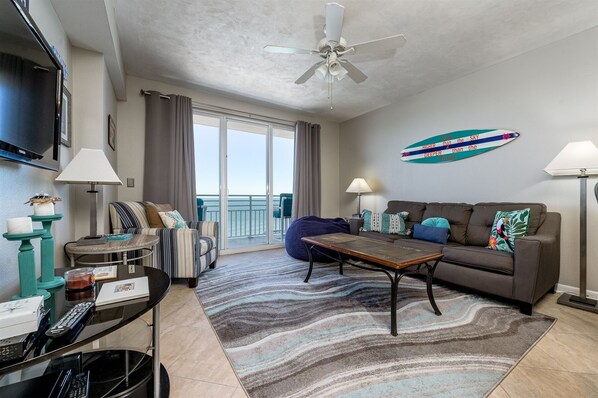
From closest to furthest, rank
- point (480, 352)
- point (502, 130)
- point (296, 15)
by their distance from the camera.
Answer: point (480, 352), point (296, 15), point (502, 130)

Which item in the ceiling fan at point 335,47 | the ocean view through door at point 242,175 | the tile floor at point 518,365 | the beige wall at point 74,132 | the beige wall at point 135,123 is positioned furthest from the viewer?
the ocean view through door at point 242,175

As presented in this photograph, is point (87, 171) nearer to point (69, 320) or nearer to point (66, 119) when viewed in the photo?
point (66, 119)

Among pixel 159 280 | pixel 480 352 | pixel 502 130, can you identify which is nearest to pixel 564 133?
pixel 502 130

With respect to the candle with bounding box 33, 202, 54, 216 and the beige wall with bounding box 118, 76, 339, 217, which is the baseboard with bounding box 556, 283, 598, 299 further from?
the beige wall with bounding box 118, 76, 339, 217

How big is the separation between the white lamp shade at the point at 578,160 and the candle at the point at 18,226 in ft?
11.9

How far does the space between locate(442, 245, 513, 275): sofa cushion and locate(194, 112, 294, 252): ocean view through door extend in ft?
9.65

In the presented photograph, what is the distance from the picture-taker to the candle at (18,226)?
0.86 metres

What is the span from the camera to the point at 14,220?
0.87 m

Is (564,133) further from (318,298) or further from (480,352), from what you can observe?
(318,298)

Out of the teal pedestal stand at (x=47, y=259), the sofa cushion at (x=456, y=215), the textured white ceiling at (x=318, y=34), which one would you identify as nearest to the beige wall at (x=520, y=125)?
the textured white ceiling at (x=318, y=34)

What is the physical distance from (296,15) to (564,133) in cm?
288

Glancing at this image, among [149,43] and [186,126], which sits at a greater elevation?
[149,43]

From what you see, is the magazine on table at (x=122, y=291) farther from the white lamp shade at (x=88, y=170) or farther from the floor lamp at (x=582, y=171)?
the floor lamp at (x=582, y=171)

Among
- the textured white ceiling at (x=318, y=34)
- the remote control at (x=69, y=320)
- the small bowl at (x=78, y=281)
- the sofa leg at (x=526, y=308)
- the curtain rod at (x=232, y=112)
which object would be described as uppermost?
the textured white ceiling at (x=318, y=34)
